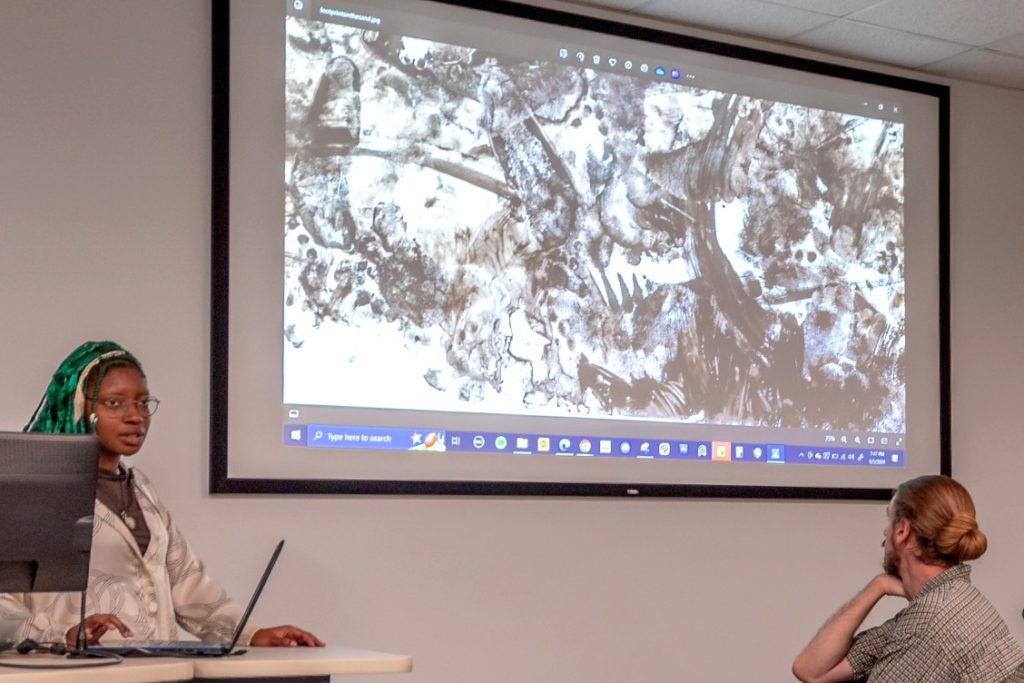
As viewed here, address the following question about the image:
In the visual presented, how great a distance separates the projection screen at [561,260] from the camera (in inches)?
144

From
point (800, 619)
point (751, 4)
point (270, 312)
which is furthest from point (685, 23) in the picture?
point (800, 619)

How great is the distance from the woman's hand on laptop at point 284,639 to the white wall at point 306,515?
40.9 inches

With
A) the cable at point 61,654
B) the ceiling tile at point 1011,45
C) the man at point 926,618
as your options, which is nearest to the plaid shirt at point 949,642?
the man at point 926,618

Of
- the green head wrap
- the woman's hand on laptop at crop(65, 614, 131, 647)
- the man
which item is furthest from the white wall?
the man

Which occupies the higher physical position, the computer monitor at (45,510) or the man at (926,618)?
the computer monitor at (45,510)

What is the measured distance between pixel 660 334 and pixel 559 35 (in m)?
1.01

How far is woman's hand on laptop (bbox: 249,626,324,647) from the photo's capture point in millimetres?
2545

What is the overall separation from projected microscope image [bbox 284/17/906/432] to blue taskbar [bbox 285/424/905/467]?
8cm

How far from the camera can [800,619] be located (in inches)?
177

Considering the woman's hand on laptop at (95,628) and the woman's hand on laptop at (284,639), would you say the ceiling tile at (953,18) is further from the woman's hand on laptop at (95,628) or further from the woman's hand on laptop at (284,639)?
the woman's hand on laptop at (95,628)

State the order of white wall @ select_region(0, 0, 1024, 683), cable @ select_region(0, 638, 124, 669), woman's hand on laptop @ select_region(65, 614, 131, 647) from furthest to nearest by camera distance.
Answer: white wall @ select_region(0, 0, 1024, 683), woman's hand on laptop @ select_region(65, 614, 131, 647), cable @ select_region(0, 638, 124, 669)

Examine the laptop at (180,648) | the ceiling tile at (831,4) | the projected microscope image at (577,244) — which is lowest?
the laptop at (180,648)

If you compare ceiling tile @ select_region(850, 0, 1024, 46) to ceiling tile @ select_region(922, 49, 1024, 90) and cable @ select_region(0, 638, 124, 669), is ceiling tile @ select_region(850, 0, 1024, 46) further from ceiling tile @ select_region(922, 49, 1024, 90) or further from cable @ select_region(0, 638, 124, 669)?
cable @ select_region(0, 638, 124, 669)

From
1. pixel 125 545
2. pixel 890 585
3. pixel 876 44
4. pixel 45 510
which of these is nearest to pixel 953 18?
pixel 876 44
